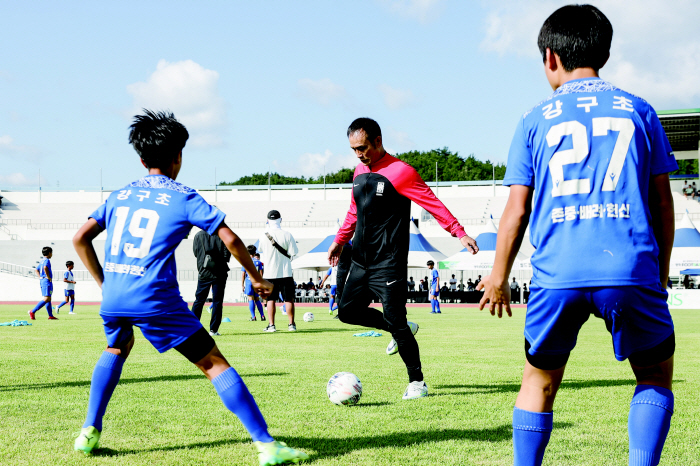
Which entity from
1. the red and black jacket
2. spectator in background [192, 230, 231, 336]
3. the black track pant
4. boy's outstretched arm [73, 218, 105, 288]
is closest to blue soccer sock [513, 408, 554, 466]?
boy's outstretched arm [73, 218, 105, 288]

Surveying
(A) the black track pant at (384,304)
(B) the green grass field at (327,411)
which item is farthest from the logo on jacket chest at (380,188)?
(B) the green grass field at (327,411)

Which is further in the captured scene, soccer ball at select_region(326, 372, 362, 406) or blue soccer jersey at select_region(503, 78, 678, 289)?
soccer ball at select_region(326, 372, 362, 406)

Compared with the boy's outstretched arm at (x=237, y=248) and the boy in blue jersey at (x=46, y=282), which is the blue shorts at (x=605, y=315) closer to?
the boy's outstretched arm at (x=237, y=248)

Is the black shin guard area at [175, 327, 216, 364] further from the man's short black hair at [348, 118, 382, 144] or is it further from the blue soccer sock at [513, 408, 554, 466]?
the man's short black hair at [348, 118, 382, 144]

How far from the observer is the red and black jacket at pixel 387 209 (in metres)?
5.64

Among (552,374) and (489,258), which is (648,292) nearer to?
(552,374)

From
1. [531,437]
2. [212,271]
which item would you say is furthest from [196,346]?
[212,271]

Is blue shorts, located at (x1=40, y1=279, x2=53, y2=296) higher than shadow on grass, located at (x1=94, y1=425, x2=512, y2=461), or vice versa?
shadow on grass, located at (x1=94, y1=425, x2=512, y2=461)

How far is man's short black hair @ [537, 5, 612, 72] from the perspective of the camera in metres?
2.58

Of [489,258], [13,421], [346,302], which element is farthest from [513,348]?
[489,258]

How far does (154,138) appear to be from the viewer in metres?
3.60

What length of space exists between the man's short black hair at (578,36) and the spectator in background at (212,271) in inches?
377

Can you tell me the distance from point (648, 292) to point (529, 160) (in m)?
0.67

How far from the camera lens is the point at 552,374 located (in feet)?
8.81
